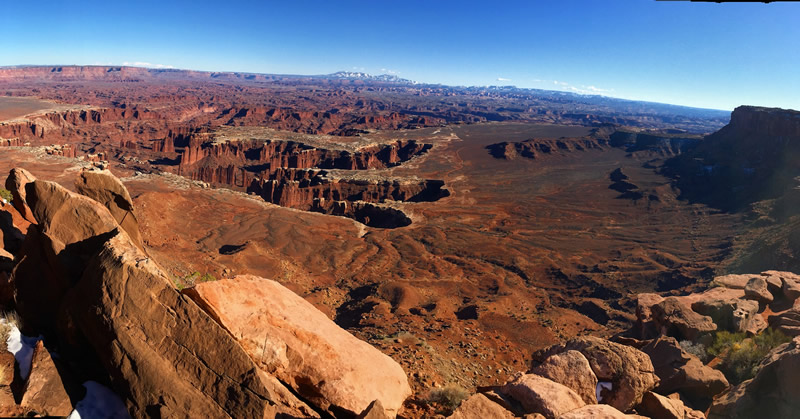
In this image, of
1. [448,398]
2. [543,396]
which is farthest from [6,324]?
[543,396]

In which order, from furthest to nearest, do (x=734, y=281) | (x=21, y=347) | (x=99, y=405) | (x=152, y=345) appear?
(x=734, y=281) < (x=21, y=347) < (x=152, y=345) < (x=99, y=405)

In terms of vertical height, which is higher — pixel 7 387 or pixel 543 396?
pixel 7 387

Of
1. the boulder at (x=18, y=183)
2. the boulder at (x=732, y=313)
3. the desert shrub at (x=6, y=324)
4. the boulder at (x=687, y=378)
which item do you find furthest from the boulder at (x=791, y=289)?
the boulder at (x=18, y=183)

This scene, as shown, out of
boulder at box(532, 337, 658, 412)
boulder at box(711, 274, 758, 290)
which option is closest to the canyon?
boulder at box(532, 337, 658, 412)

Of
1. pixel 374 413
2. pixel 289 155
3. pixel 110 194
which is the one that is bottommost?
pixel 289 155

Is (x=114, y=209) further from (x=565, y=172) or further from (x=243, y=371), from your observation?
(x=565, y=172)

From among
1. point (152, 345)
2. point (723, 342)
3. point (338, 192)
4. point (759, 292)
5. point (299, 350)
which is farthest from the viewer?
point (338, 192)

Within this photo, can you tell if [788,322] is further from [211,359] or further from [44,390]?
[44,390]

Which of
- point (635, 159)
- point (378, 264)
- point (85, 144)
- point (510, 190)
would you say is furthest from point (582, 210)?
point (85, 144)
